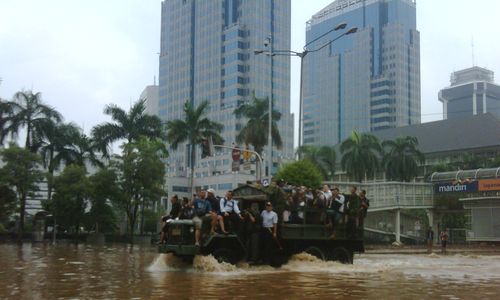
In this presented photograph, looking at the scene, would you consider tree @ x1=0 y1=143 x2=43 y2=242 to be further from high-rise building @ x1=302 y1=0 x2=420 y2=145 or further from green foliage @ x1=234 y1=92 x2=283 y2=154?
high-rise building @ x1=302 y1=0 x2=420 y2=145

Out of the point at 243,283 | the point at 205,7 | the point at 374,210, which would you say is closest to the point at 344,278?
the point at 243,283

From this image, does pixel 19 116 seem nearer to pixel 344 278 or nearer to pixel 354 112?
pixel 344 278

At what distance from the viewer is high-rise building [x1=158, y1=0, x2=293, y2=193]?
12512 centimetres

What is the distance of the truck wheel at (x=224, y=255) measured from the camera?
16.0 m

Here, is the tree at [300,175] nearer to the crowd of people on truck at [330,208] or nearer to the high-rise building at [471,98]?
the crowd of people on truck at [330,208]

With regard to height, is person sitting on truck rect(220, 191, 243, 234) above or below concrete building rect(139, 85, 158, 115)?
below

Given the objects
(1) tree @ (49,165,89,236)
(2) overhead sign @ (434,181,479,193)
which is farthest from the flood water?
(2) overhead sign @ (434,181,479,193)

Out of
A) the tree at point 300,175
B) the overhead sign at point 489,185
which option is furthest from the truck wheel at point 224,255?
the overhead sign at point 489,185

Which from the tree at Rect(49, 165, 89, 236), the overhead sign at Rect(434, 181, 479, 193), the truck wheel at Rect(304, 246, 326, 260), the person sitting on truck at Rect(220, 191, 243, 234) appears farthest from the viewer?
the overhead sign at Rect(434, 181, 479, 193)

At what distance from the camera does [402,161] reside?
233ft

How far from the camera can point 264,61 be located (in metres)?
126

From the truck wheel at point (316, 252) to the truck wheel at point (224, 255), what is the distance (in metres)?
2.57

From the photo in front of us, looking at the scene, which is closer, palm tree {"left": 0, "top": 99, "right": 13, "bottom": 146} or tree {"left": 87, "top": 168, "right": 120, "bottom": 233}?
tree {"left": 87, "top": 168, "right": 120, "bottom": 233}

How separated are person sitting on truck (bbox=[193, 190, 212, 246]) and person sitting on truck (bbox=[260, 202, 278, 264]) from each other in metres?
1.49
